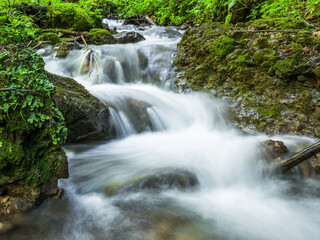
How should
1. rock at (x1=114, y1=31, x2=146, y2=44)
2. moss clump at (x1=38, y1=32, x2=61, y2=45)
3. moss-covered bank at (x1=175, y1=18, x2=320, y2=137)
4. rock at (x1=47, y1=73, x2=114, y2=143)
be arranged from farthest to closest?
rock at (x1=114, y1=31, x2=146, y2=44) < moss clump at (x1=38, y1=32, x2=61, y2=45) < moss-covered bank at (x1=175, y1=18, x2=320, y2=137) < rock at (x1=47, y1=73, x2=114, y2=143)

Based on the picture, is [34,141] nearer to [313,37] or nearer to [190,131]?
[190,131]

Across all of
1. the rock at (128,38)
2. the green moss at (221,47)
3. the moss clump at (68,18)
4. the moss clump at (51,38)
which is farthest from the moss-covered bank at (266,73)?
the moss clump at (68,18)

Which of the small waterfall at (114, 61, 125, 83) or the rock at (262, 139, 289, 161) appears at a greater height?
the small waterfall at (114, 61, 125, 83)

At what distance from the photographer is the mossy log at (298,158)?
8.73ft

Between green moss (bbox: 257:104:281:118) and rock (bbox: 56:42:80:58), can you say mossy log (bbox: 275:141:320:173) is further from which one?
rock (bbox: 56:42:80:58)

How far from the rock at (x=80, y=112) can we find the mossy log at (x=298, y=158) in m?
3.13

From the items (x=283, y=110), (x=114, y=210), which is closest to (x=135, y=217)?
(x=114, y=210)

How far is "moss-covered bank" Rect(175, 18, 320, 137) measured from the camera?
12.8ft

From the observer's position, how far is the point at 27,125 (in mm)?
2346

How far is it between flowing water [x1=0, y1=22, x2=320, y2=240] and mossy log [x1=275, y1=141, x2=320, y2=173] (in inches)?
7.7

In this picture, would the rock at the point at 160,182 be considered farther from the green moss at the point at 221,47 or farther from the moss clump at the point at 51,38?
the moss clump at the point at 51,38

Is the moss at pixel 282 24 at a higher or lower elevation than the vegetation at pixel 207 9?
lower

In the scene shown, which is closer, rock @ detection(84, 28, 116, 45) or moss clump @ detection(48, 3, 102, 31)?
rock @ detection(84, 28, 116, 45)

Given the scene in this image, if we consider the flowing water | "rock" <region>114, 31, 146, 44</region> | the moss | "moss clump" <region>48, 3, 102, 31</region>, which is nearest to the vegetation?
"moss clump" <region>48, 3, 102, 31</region>
